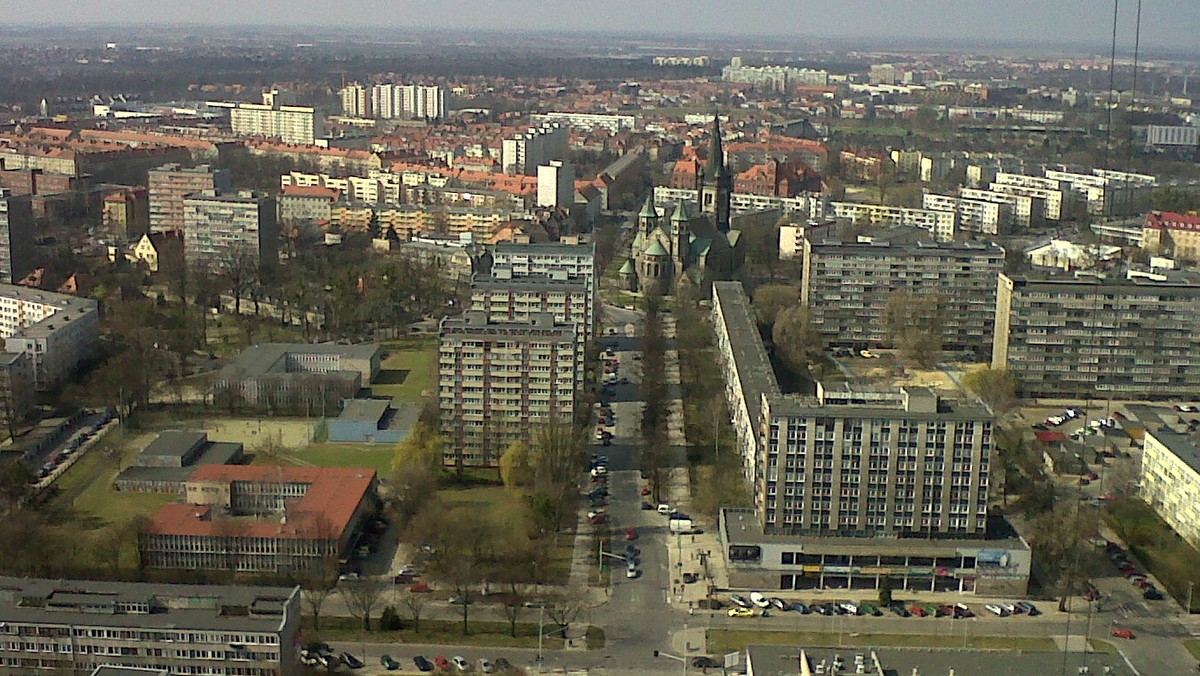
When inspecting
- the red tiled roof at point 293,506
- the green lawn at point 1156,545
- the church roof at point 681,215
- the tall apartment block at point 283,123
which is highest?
the tall apartment block at point 283,123

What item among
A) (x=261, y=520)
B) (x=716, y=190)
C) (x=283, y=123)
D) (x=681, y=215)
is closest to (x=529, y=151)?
(x=283, y=123)

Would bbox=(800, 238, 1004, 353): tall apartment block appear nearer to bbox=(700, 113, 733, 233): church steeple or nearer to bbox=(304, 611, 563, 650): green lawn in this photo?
bbox=(700, 113, 733, 233): church steeple

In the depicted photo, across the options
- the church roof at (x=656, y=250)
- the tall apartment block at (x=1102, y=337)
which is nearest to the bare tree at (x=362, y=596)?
the tall apartment block at (x=1102, y=337)

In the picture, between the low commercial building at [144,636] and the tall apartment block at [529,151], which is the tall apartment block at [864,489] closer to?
the low commercial building at [144,636]

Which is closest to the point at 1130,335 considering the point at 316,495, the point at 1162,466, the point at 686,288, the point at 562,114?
the point at 1162,466

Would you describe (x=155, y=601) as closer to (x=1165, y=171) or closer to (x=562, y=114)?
(x=1165, y=171)

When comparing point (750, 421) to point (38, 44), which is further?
point (38, 44)
